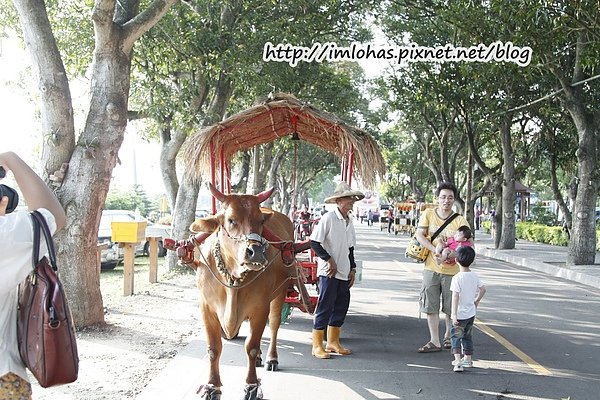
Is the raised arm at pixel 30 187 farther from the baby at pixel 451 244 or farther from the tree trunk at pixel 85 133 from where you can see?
the tree trunk at pixel 85 133

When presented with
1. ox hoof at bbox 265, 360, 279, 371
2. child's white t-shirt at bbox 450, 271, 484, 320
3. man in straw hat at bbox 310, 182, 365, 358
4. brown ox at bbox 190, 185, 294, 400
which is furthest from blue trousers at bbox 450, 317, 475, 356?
brown ox at bbox 190, 185, 294, 400

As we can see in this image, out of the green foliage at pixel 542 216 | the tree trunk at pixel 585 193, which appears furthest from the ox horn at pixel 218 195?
the green foliage at pixel 542 216

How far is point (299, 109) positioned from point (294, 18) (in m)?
11.8

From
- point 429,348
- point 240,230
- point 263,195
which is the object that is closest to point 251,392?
point 240,230

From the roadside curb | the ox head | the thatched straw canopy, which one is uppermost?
the thatched straw canopy

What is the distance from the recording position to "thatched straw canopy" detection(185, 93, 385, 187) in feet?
26.2

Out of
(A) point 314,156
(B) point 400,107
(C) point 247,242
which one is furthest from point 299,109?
(A) point 314,156

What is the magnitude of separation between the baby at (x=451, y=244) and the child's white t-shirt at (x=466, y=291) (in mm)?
504

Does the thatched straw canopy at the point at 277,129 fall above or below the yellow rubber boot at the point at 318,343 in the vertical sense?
above

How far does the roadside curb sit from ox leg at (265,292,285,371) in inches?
426

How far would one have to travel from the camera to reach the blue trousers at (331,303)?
25.2 ft

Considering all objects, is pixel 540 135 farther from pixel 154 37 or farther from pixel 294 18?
pixel 154 37

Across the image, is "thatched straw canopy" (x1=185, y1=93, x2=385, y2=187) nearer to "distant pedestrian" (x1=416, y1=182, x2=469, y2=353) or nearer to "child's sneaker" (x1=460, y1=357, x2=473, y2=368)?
"distant pedestrian" (x1=416, y1=182, x2=469, y2=353)

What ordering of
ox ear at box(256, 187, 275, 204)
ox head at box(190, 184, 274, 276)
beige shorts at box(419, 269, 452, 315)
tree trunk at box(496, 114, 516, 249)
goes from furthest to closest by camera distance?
tree trunk at box(496, 114, 516, 249) < beige shorts at box(419, 269, 452, 315) < ox ear at box(256, 187, 275, 204) < ox head at box(190, 184, 274, 276)
